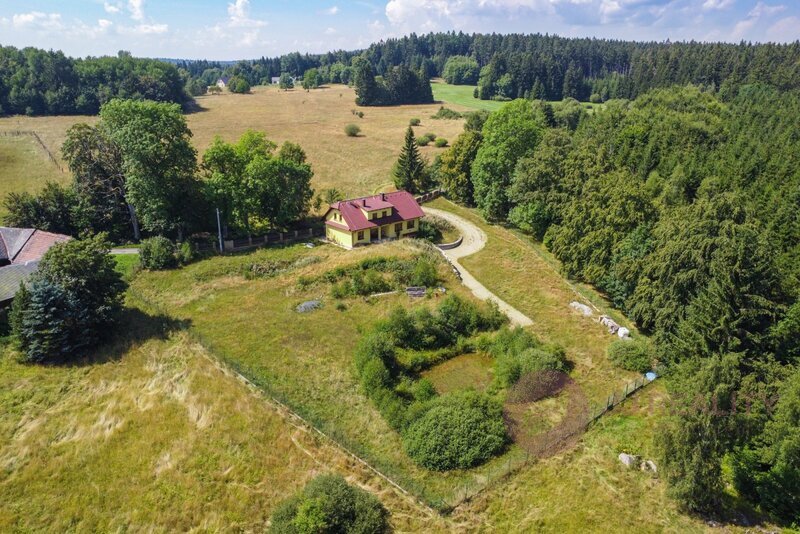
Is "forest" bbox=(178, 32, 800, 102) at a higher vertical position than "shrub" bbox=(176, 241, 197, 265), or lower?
higher

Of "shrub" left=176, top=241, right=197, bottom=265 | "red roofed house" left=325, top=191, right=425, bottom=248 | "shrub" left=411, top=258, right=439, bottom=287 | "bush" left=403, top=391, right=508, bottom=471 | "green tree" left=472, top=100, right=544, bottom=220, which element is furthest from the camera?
"green tree" left=472, top=100, right=544, bottom=220

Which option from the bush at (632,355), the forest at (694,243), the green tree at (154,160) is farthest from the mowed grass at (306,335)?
the bush at (632,355)

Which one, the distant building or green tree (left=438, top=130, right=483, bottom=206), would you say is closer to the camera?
the distant building

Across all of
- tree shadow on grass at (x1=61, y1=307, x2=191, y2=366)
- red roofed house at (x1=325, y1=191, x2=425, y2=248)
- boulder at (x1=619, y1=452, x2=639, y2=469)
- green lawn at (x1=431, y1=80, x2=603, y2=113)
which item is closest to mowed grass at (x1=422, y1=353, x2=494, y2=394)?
boulder at (x1=619, y1=452, x2=639, y2=469)

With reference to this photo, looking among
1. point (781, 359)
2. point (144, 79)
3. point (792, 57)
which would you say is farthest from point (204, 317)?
point (792, 57)

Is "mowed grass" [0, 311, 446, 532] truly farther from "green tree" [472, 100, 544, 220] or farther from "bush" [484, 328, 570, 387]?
"green tree" [472, 100, 544, 220]

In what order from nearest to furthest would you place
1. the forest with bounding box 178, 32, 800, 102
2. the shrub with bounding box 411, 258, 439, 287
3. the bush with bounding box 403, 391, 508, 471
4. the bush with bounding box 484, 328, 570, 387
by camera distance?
the bush with bounding box 403, 391, 508, 471 < the bush with bounding box 484, 328, 570, 387 < the shrub with bounding box 411, 258, 439, 287 < the forest with bounding box 178, 32, 800, 102

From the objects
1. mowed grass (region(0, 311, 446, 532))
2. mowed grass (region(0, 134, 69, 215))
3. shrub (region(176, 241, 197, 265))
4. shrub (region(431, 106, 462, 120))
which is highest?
shrub (region(431, 106, 462, 120))

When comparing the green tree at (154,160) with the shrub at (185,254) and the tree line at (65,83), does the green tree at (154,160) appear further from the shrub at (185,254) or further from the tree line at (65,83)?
the tree line at (65,83)
